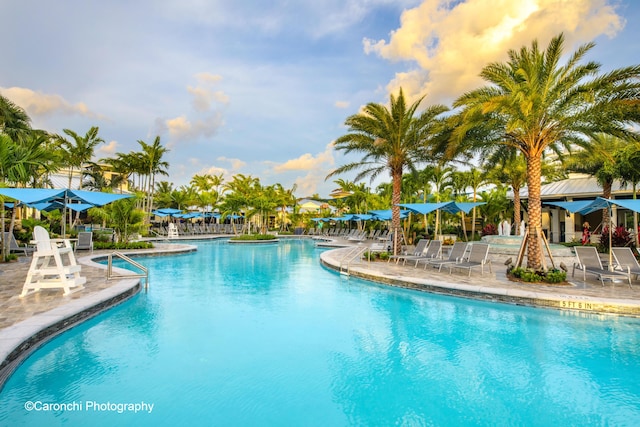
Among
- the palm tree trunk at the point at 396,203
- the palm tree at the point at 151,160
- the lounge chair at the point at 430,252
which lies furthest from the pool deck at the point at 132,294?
the palm tree at the point at 151,160

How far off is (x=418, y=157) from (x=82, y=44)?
628 inches

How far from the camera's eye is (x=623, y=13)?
429 inches

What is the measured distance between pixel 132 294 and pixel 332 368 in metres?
6.04

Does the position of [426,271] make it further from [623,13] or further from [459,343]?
[623,13]

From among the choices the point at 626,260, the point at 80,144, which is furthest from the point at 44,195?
the point at 80,144

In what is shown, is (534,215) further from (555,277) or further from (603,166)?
(603,166)

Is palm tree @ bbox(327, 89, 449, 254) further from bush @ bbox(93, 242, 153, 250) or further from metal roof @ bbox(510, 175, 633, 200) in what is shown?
metal roof @ bbox(510, 175, 633, 200)

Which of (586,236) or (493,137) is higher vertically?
(493,137)

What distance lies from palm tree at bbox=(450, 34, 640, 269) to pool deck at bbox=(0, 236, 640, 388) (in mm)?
1635

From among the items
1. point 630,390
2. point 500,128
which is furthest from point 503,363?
point 500,128

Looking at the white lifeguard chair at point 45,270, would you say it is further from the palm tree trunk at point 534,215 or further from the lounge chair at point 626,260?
the lounge chair at point 626,260

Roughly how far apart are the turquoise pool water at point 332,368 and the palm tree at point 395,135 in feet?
25.2

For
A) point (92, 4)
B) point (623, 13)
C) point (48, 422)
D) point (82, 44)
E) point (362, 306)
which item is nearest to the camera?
point (48, 422)

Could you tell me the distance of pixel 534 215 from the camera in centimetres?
953
